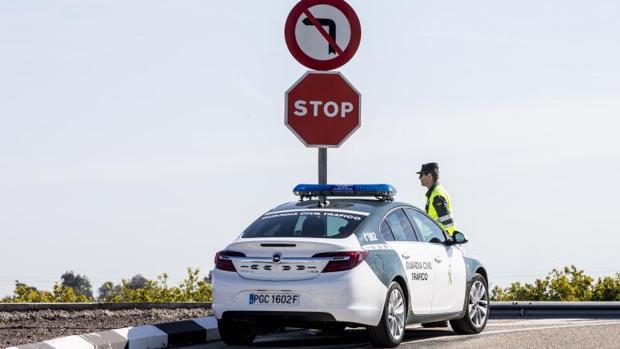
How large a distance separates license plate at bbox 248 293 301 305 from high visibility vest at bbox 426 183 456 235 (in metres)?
4.87

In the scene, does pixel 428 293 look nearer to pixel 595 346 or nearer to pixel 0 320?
pixel 595 346

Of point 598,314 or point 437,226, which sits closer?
point 437,226

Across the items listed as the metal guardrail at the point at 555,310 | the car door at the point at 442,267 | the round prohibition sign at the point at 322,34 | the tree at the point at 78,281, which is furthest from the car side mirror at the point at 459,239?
the tree at the point at 78,281

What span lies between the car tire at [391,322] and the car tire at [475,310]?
1843mm

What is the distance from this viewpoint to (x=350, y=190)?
1305cm

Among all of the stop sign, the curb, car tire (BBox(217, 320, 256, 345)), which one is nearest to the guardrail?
the stop sign

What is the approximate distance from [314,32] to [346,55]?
0.48 metres

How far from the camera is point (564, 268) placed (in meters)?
25.6

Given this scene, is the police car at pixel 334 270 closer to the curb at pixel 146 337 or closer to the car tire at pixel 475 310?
the curb at pixel 146 337

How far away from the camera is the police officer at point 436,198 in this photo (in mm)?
16109

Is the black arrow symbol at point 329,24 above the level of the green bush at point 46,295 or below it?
above

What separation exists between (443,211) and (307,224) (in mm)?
4256

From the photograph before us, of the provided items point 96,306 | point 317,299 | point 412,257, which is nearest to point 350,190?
point 412,257

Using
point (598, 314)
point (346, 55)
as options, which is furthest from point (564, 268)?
point (346, 55)
